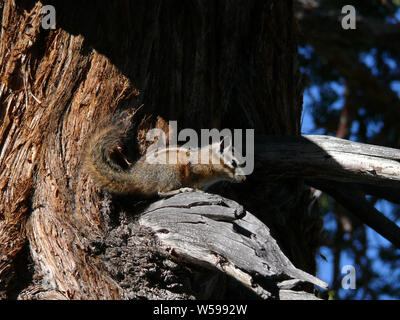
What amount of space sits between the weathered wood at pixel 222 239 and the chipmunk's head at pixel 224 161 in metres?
0.65

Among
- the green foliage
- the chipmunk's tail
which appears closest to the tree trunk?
the chipmunk's tail

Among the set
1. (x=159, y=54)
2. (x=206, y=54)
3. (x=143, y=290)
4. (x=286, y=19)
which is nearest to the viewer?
(x=143, y=290)

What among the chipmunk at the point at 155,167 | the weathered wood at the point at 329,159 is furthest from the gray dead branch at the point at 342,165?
the chipmunk at the point at 155,167

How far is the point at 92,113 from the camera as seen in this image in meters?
2.53

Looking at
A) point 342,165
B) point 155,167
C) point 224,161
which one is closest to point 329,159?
point 342,165

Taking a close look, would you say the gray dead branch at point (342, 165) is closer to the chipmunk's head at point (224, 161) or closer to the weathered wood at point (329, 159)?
the weathered wood at point (329, 159)

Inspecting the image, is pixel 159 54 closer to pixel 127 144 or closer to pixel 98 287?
pixel 127 144

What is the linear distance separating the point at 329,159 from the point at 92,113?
1135mm

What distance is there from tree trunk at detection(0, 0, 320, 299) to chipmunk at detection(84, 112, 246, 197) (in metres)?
0.06

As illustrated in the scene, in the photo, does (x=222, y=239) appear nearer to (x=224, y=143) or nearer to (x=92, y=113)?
(x=92, y=113)

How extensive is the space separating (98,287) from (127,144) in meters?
0.70

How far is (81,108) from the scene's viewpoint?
8.29ft

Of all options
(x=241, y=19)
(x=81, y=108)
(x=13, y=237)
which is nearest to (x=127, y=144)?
(x=81, y=108)

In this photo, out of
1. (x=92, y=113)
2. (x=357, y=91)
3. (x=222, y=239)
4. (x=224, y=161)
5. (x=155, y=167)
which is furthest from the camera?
(x=357, y=91)
